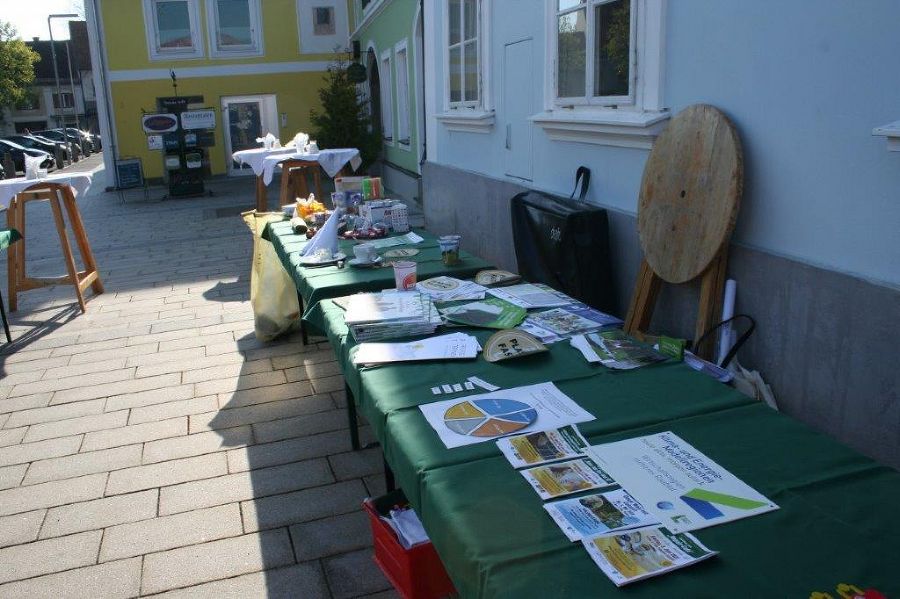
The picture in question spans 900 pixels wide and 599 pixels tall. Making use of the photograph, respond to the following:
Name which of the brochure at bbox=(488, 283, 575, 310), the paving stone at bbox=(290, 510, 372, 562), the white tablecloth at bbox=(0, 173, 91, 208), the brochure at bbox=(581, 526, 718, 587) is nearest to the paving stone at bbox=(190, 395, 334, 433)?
the paving stone at bbox=(290, 510, 372, 562)

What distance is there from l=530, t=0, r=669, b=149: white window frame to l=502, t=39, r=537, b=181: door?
0.55 meters

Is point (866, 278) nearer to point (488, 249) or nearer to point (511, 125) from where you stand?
point (511, 125)

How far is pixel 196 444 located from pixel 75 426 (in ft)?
2.56

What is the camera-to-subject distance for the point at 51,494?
3055 mm

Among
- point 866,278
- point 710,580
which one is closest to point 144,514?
point 710,580

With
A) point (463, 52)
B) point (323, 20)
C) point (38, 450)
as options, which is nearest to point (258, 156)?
point (463, 52)

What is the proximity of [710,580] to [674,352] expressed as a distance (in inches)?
48.0

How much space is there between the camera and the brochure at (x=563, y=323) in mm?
2584

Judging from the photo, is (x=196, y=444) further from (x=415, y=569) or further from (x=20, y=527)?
(x=415, y=569)

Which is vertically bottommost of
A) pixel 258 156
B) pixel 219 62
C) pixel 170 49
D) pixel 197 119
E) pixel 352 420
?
pixel 352 420

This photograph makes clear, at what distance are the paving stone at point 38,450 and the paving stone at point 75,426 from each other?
0.20ft

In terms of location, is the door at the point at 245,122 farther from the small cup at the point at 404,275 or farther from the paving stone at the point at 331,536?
the paving stone at the point at 331,536

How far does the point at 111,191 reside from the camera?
15.4m

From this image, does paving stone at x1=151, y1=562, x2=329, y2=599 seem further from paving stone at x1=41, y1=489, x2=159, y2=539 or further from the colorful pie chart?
the colorful pie chart
